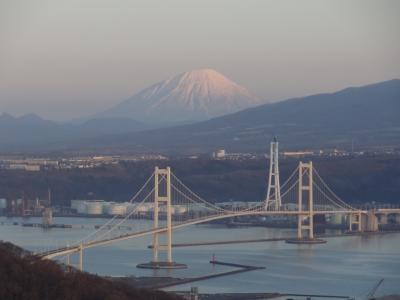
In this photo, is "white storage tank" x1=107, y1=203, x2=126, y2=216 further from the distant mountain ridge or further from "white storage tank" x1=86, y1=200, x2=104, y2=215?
the distant mountain ridge

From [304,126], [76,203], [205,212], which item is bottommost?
[205,212]

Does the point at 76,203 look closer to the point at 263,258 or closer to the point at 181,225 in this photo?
the point at 181,225

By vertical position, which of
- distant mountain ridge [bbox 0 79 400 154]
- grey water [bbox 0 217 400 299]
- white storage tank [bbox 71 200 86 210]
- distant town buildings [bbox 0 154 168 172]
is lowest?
grey water [bbox 0 217 400 299]

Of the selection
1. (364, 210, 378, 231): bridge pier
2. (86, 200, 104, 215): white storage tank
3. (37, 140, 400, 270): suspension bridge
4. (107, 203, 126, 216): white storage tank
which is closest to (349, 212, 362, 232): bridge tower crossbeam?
(37, 140, 400, 270): suspension bridge

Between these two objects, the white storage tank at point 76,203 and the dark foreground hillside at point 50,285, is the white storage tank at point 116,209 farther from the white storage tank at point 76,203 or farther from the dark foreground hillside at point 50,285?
the dark foreground hillside at point 50,285

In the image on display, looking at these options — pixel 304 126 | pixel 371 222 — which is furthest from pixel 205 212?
pixel 304 126

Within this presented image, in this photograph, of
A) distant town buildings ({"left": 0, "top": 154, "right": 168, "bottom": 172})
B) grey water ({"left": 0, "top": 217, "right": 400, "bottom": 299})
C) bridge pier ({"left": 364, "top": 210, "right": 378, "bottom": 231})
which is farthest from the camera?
Answer: distant town buildings ({"left": 0, "top": 154, "right": 168, "bottom": 172})

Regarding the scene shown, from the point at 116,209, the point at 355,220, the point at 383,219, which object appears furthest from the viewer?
the point at 116,209
